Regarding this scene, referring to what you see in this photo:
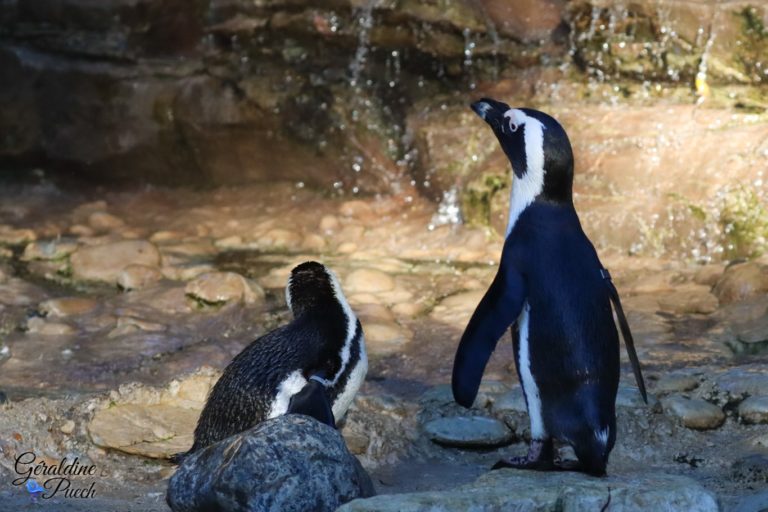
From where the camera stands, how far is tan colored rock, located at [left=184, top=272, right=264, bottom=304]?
214 inches

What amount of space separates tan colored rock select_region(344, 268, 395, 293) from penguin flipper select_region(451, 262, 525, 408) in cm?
229

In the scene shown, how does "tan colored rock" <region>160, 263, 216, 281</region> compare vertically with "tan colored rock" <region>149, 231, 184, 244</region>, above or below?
above

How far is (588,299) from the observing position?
3.32 meters

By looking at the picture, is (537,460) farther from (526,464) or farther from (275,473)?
(275,473)

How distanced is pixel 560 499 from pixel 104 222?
4259mm

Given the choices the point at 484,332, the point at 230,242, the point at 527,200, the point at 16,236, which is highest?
the point at 527,200

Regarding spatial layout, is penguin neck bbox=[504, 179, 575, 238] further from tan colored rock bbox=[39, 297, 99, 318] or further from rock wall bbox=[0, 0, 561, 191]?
rock wall bbox=[0, 0, 561, 191]

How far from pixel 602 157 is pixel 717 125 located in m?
0.57

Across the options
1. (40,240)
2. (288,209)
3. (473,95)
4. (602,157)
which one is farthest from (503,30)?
(40,240)

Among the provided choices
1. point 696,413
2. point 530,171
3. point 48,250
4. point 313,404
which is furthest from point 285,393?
point 48,250

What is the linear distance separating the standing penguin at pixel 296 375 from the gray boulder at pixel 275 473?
8.7 inches

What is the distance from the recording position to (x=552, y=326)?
3.32 metres

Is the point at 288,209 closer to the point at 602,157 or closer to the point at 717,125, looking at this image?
the point at 602,157

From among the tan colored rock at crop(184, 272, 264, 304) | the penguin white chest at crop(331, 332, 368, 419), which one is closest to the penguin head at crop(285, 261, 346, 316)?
the penguin white chest at crop(331, 332, 368, 419)
